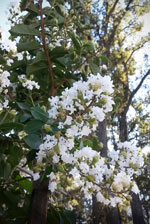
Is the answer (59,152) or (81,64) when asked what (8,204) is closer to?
(59,152)

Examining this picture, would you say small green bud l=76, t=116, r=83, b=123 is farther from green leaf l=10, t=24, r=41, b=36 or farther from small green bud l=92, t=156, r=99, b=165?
green leaf l=10, t=24, r=41, b=36

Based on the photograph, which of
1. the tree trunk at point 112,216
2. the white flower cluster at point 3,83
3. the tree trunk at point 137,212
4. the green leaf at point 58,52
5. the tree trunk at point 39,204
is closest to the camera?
the tree trunk at point 39,204

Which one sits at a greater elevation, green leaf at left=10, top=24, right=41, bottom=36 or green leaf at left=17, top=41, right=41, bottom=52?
green leaf at left=10, top=24, right=41, bottom=36

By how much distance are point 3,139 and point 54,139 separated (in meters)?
0.36

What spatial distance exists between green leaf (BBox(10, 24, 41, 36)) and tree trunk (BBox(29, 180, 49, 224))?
683 millimetres

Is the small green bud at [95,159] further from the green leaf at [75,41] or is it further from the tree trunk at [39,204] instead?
the green leaf at [75,41]

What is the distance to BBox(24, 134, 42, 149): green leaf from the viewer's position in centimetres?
83

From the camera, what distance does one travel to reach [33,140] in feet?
2.78

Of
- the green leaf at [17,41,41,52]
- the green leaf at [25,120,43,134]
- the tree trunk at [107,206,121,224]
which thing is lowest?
the green leaf at [25,120,43,134]

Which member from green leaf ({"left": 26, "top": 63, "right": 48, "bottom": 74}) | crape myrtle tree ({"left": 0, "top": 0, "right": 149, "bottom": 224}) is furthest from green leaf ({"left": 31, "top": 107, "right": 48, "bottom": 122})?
green leaf ({"left": 26, "top": 63, "right": 48, "bottom": 74})

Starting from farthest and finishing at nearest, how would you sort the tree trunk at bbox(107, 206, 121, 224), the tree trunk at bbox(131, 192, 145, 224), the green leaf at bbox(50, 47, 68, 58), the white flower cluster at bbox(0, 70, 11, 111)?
the tree trunk at bbox(131, 192, 145, 224)
the tree trunk at bbox(107, 206, 121, 224)
the green leaf at bbox(50, 47, 68, 58)
the white flower cluster at bbox(0, 70, 11, 111)

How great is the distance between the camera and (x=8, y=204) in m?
1.16

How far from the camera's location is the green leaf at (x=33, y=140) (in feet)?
2.72

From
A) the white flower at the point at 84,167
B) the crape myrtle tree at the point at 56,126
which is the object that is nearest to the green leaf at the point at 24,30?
the crape myrtle tree at the point at 56,126
